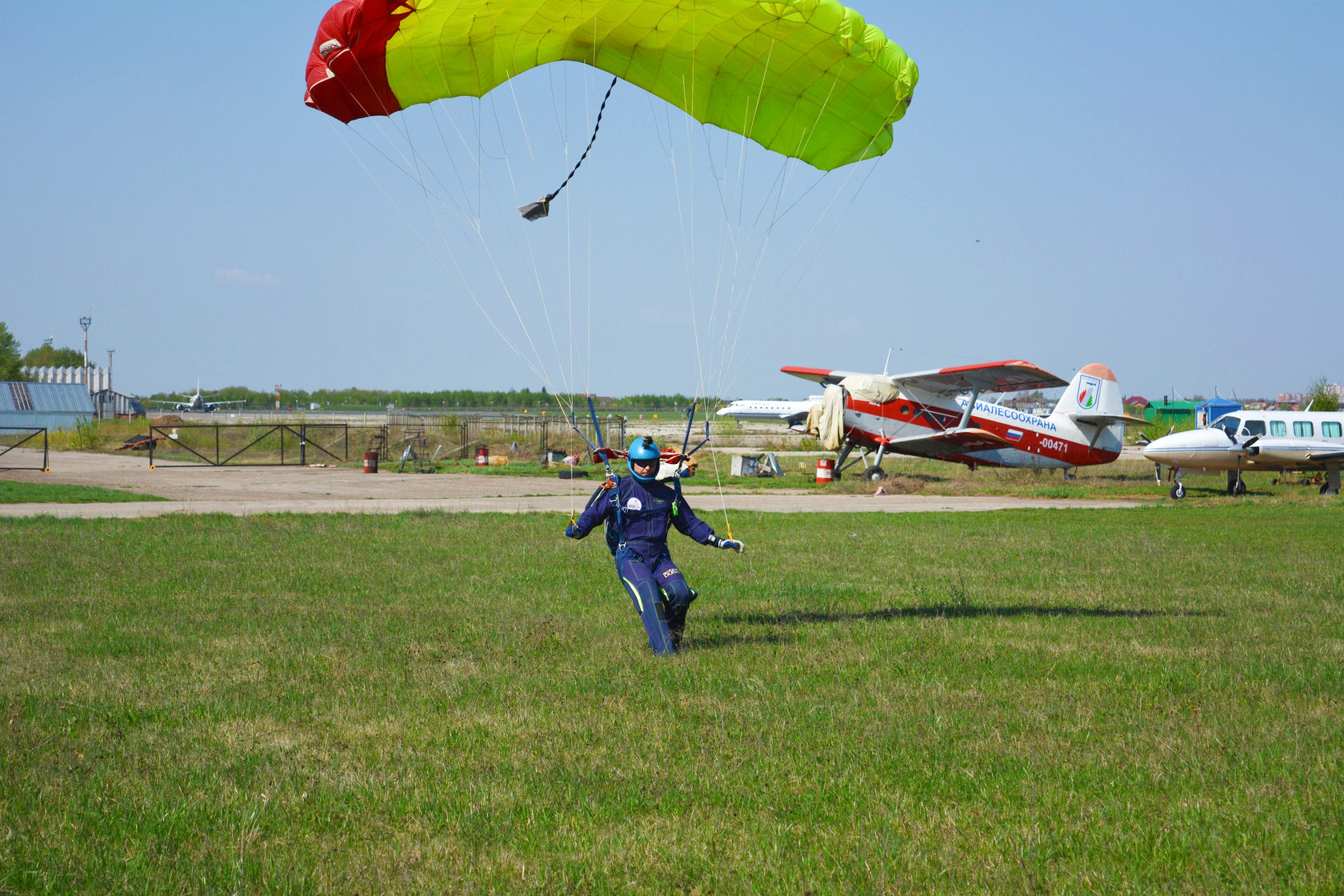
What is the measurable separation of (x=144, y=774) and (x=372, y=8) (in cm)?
718

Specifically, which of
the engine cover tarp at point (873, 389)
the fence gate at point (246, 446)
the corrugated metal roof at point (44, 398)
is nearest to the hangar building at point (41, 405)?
the corrugated metal roof at point (44, 398)

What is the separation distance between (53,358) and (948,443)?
14536cm

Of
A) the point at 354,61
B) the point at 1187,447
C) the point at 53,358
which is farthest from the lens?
the point at 53,358

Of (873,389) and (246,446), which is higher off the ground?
(873,389)

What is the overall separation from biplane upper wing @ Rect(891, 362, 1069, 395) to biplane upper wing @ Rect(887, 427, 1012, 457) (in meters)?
1.30

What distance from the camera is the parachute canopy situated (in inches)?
382

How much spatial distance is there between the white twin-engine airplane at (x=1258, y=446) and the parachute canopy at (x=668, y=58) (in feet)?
60.0

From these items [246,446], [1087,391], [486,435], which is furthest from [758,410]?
[1087,391]

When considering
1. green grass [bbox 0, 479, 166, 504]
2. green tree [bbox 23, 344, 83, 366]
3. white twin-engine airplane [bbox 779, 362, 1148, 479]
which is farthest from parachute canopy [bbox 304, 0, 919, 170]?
green tree [bbox 23, 344, 83, 366]

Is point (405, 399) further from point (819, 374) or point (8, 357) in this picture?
point (819, 374)

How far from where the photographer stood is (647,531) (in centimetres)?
819

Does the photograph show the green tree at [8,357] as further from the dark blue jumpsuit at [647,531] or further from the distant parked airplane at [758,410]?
the dark blue jumpsuit at [647,531]

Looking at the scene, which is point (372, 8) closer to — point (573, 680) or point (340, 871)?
point (573, 680)

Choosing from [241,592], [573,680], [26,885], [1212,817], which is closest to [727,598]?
[573,680]
